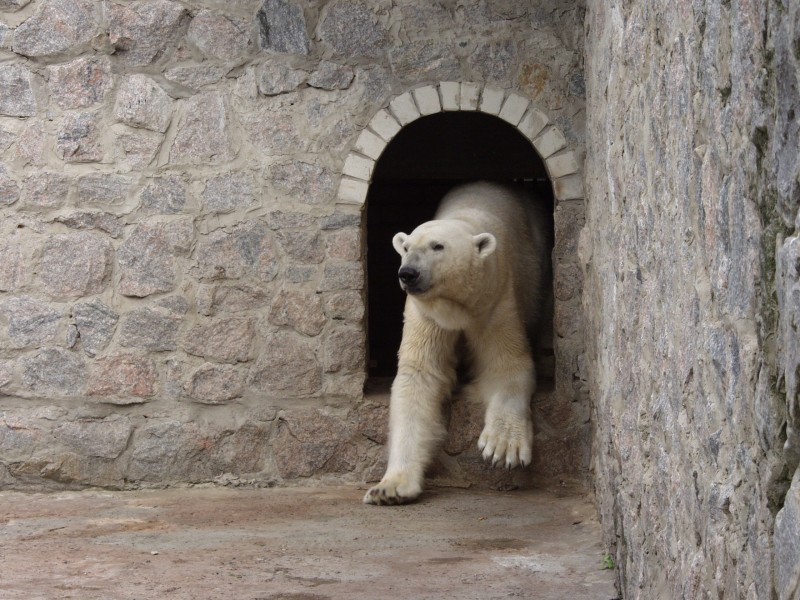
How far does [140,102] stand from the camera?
5184 mm

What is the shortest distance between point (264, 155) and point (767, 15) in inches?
159

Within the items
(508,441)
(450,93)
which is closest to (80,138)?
(450,93)

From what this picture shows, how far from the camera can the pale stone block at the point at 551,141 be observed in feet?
16.9

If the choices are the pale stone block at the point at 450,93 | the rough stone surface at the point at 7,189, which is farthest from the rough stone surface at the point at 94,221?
the pale stone block at the point at 450,93

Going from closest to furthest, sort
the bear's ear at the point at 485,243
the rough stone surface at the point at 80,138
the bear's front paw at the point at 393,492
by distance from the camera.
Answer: the bear's front paw at the point at 393,492
the bear's ear at the point at 485,243
the rough stone surface at the point at 80,138

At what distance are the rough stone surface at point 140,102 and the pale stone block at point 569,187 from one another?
195 centimetres

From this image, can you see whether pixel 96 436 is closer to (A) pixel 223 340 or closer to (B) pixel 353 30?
(A) pixel 223 340

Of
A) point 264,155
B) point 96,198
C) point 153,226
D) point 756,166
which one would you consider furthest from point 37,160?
point 756,166

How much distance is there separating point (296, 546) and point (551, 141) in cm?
233

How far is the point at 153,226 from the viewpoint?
5.18m

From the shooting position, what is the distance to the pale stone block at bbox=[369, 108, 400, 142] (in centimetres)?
517

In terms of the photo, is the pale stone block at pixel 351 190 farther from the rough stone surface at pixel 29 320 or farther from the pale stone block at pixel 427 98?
the rough stone surface at pixel 29 320

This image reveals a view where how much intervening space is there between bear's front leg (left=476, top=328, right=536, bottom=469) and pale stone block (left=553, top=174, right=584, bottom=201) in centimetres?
77

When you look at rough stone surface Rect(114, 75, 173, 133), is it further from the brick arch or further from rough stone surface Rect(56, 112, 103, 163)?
the brick arch
